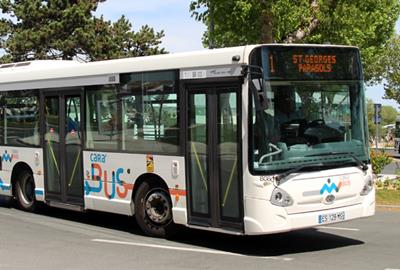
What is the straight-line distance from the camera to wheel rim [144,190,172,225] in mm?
10016

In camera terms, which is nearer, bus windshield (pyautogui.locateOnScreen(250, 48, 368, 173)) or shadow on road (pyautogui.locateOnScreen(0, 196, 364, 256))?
bus windshield (pyautogui.locateOnScreen(250, 48, 368, 173))

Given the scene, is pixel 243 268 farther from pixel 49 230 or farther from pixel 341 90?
pixel 49 230

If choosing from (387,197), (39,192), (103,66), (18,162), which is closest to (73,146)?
(39,192)

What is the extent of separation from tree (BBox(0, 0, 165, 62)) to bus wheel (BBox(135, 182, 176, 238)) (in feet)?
92.2

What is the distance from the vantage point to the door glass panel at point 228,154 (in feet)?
28.9

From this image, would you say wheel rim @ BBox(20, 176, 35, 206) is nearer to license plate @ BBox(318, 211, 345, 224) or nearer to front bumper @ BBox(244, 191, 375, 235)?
front bumper @ BBox(244, 191, 375, 235)

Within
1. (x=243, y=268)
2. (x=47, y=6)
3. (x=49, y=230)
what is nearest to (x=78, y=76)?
(x=49, y=230)

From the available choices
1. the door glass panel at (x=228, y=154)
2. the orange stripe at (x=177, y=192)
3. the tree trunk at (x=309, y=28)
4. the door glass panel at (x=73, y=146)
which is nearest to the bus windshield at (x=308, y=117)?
the door glass panel at (x=228, y=154)

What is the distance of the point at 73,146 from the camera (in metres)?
11.7

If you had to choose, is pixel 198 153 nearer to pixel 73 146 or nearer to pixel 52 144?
pixel 73 146

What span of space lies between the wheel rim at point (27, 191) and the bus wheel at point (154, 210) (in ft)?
11.5

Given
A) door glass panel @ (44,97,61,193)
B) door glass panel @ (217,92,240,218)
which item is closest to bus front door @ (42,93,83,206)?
door glass panel @ (44,97,61,193)

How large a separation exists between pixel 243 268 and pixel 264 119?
6.31 ft

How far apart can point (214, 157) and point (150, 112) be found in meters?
1.61
